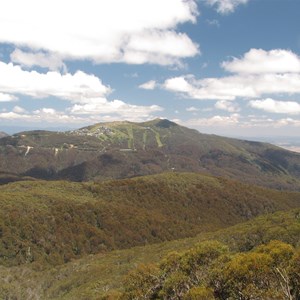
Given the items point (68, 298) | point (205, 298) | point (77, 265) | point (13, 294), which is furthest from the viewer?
point (77, 265)

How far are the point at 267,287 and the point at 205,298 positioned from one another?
554 cm

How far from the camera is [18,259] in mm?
146500

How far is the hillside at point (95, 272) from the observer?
3440 inches

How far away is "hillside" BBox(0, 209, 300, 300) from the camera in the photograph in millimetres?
87381

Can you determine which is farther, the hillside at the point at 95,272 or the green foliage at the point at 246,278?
the hillside at the point at 95,272

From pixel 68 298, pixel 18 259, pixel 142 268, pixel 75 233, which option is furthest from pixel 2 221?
pixel 142 268

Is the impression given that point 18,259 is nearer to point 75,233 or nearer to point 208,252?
point 75,233

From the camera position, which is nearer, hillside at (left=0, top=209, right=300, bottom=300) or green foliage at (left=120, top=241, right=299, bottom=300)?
green foliage at (left=120, top=241, right=299, bottom=300)

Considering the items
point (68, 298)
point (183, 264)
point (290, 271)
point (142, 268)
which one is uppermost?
point (290, 271)

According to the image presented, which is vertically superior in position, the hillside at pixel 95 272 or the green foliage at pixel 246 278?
the green foliage at pixel 246 278

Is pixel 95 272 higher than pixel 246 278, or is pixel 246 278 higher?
pixel 246 278

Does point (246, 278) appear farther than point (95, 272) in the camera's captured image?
No

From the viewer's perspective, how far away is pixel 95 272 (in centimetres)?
11488

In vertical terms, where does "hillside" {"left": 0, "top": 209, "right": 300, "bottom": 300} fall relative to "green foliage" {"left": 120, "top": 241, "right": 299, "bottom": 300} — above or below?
below
